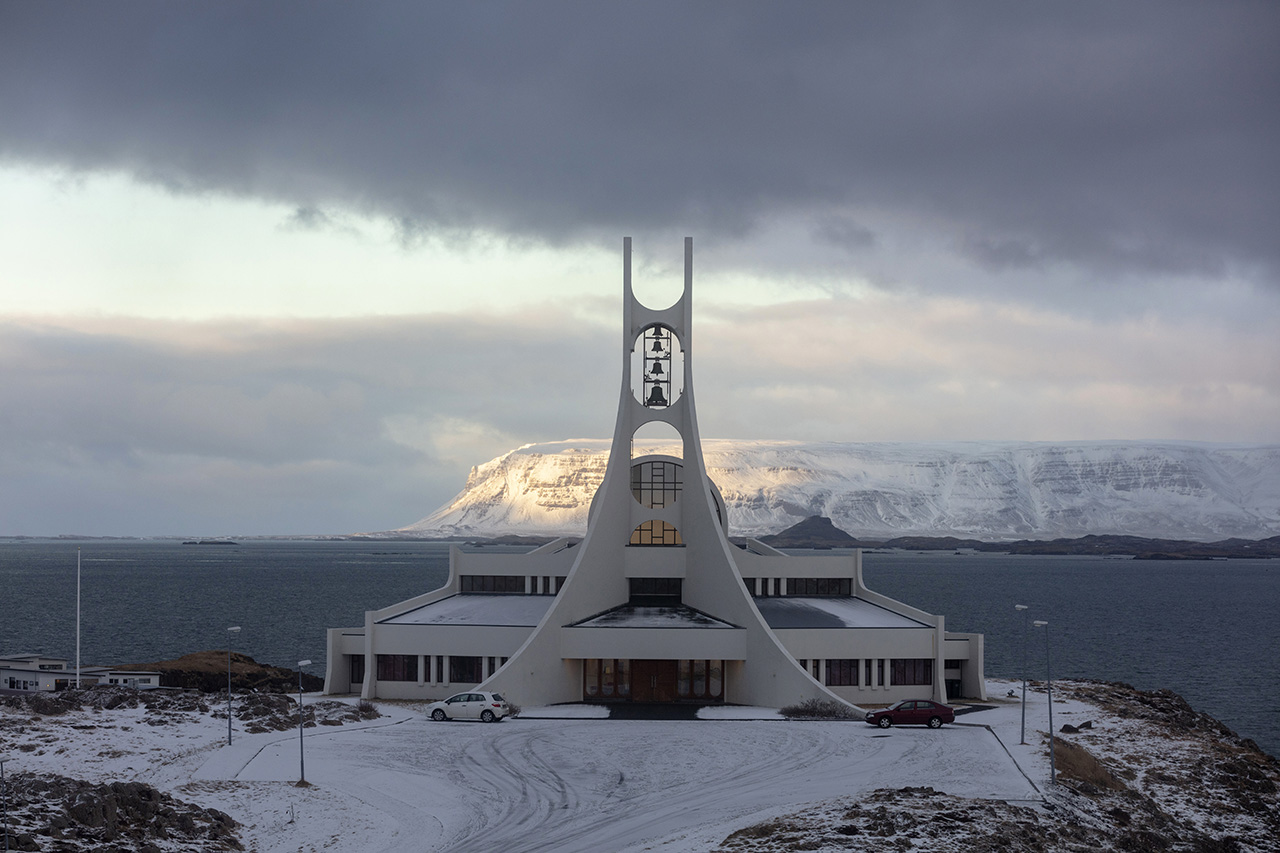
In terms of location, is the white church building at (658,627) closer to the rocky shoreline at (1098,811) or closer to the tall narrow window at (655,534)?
the tall narrow window at (655,534)

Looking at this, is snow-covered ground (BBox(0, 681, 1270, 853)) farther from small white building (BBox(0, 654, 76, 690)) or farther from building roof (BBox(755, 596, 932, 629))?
small white building (BBox(0, 654, 76, 690))

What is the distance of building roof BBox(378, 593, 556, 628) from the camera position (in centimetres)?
5253

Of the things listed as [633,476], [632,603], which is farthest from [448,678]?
[633,476]

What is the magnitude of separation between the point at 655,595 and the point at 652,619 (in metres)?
4.71

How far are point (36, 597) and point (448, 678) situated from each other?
129 metres

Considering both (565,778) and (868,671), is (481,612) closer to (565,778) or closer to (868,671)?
(868,671)

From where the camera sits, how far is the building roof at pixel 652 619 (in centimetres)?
5031

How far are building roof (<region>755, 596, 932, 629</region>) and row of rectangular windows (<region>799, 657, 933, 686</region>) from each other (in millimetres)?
1518

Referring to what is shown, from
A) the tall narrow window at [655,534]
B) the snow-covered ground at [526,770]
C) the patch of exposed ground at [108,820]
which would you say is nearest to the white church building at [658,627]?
the tall narrow window at [655,534]

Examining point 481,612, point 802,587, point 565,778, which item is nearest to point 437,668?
point 481,612

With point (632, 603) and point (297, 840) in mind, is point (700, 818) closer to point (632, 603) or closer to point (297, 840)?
point (297, 840)

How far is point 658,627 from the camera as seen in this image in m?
49.8

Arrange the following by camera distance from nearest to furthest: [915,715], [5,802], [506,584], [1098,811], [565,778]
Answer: [5,802]
[1098,811]
[565,778]
[915,715]
[506,584]

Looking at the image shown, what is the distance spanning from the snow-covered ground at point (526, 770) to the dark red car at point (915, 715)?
0.64 meters
